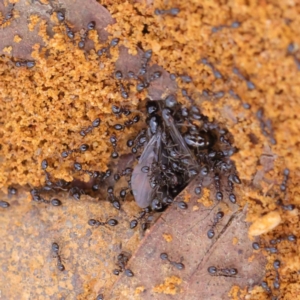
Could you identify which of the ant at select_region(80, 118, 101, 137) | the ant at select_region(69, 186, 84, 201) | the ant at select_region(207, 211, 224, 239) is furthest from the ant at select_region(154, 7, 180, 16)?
the ant at select_region(69, 186, 84, 201)

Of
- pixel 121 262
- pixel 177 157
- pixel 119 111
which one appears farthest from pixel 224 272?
pixel 119 111

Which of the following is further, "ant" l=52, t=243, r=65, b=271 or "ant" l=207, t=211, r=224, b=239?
"ant" l=52, t=243, r=65, b=271

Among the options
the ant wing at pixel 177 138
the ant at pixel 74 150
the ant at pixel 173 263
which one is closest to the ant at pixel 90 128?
the ant at pixel 74 150

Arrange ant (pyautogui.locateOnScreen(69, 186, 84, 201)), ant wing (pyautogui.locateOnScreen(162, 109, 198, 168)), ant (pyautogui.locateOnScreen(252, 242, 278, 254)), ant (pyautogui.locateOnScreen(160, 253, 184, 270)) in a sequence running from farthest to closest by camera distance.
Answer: ant (pyautogui.locateOnScreen(69, 186, 84, 201)) → ant wing (pyautogui.locateOnScreen(162, 109, 198, 168)) → ant (pyautogui.locateOnScreen(160, 253, 184, 270)) → ant (pyautogui.locateOnScreen(252, 242, 278, 254))

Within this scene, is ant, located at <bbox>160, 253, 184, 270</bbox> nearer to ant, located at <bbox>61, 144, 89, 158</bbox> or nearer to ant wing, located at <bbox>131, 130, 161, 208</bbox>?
ant wing, located at <bbox>131, 130, 161, 208</bbox>

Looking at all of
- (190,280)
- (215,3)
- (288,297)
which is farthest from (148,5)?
(288,297)

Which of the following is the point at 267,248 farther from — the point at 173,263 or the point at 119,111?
the point at 119,111

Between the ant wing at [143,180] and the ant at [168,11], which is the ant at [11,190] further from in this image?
the ant at [168,11]

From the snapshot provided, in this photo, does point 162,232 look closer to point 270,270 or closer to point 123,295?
point 123,295
